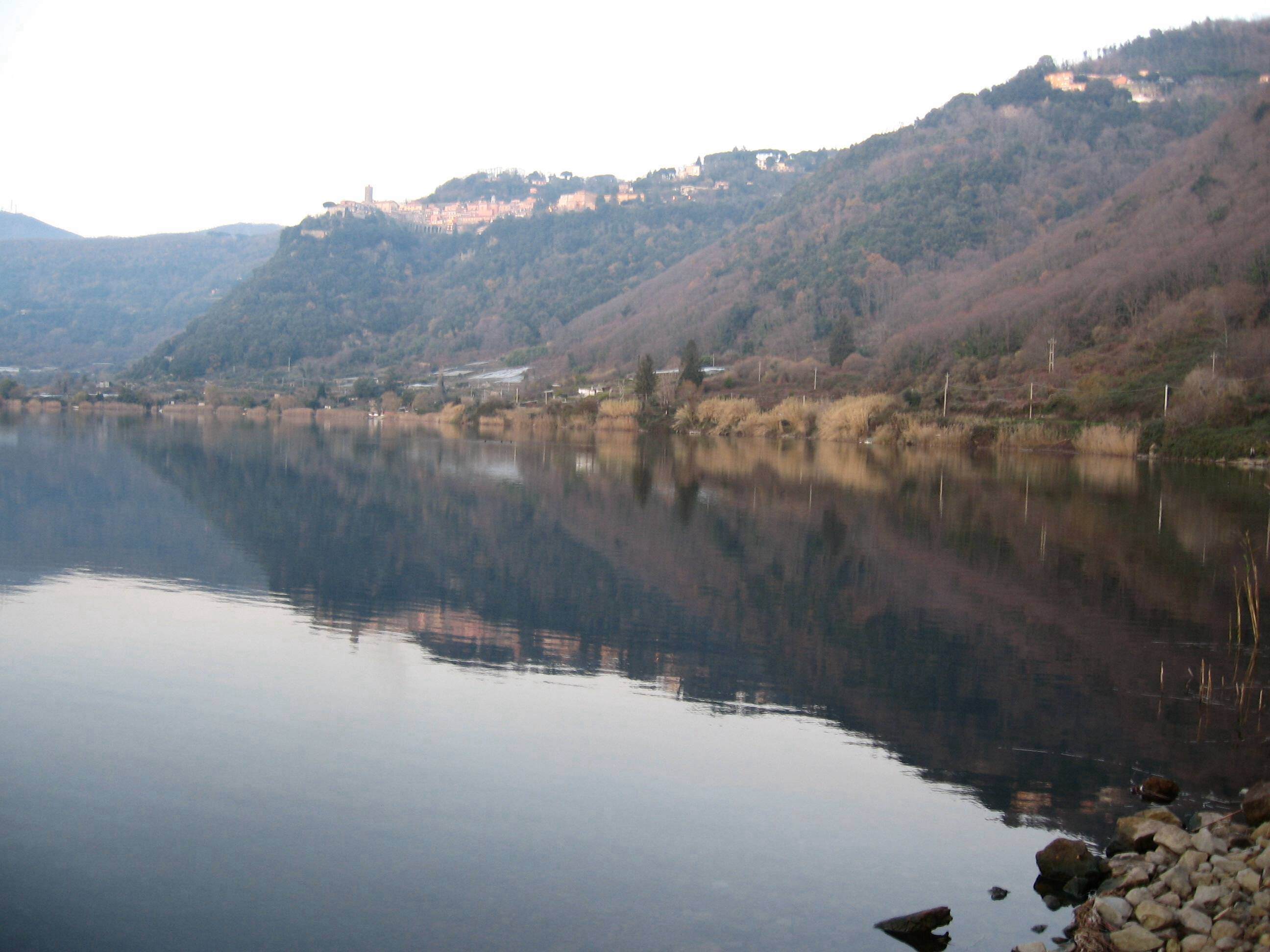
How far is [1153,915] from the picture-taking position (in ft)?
16.6

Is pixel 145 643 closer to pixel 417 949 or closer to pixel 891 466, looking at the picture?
pixel 417 949

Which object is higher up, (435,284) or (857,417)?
(435,284)

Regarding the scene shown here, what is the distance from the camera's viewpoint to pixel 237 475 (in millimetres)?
29109

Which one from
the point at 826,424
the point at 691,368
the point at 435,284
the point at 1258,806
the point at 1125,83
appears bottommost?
the point at 1258,806

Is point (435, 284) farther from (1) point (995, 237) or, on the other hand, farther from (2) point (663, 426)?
(2) point (663, 426)

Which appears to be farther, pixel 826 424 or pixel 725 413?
pixel 725 413

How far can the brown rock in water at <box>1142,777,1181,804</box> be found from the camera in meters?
7.09

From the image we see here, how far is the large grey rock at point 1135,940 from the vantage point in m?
4.87

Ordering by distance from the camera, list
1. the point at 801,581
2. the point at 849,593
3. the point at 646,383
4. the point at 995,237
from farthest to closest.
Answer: the point at 995,237 < the point at 646,383 < the point at 801,581 < the point at 849,593

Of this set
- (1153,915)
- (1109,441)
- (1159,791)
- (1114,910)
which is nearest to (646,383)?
(1109,441)

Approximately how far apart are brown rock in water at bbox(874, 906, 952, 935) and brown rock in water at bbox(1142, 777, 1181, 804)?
2.57 metres

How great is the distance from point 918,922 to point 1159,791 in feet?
9.28

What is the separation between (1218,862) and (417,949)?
13.8ft

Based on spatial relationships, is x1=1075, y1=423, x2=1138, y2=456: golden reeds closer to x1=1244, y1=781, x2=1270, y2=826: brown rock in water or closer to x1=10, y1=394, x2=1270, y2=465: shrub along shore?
x1=10, y1=394, x2=1270, y2=465: shrub along shore
